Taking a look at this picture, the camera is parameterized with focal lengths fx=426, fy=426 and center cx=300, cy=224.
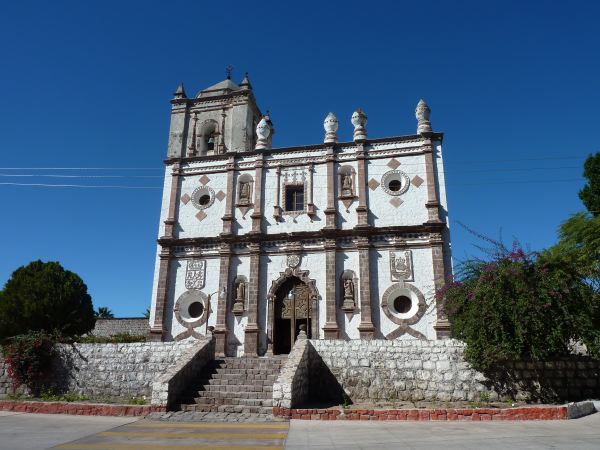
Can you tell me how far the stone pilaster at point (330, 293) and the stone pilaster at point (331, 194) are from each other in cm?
95

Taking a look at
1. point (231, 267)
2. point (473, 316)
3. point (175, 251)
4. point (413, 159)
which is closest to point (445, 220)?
point (413, 159)

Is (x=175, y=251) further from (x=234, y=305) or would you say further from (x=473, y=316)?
(x=473, y=316)

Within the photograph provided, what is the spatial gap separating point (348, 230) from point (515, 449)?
1350 centimetres

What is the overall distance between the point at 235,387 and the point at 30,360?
25.0 ft

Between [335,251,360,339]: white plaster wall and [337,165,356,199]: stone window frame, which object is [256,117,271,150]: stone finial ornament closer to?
[337,165,356,199]: stone window frame

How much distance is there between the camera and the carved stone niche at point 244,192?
21.3 metres

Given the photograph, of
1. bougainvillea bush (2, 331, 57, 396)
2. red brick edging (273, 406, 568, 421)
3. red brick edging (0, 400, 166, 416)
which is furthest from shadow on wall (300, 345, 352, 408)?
bougainvillea bush (2, 331, 57, 396)

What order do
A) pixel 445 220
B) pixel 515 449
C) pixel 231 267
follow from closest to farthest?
pixel 515 449
pixel 445 220
pixel 231 267

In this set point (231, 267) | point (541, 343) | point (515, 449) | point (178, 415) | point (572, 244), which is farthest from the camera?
point (231, 267)

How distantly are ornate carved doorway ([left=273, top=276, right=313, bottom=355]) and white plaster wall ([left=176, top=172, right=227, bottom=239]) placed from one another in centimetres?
461

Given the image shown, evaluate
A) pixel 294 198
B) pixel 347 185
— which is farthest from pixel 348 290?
pixel 294 198

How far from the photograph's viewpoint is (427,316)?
58.3ft

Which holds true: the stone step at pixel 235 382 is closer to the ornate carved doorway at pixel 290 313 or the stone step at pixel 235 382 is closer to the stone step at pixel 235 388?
the stone step at pixel 235 388

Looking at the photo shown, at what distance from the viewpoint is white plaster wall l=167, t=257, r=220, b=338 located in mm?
19719
